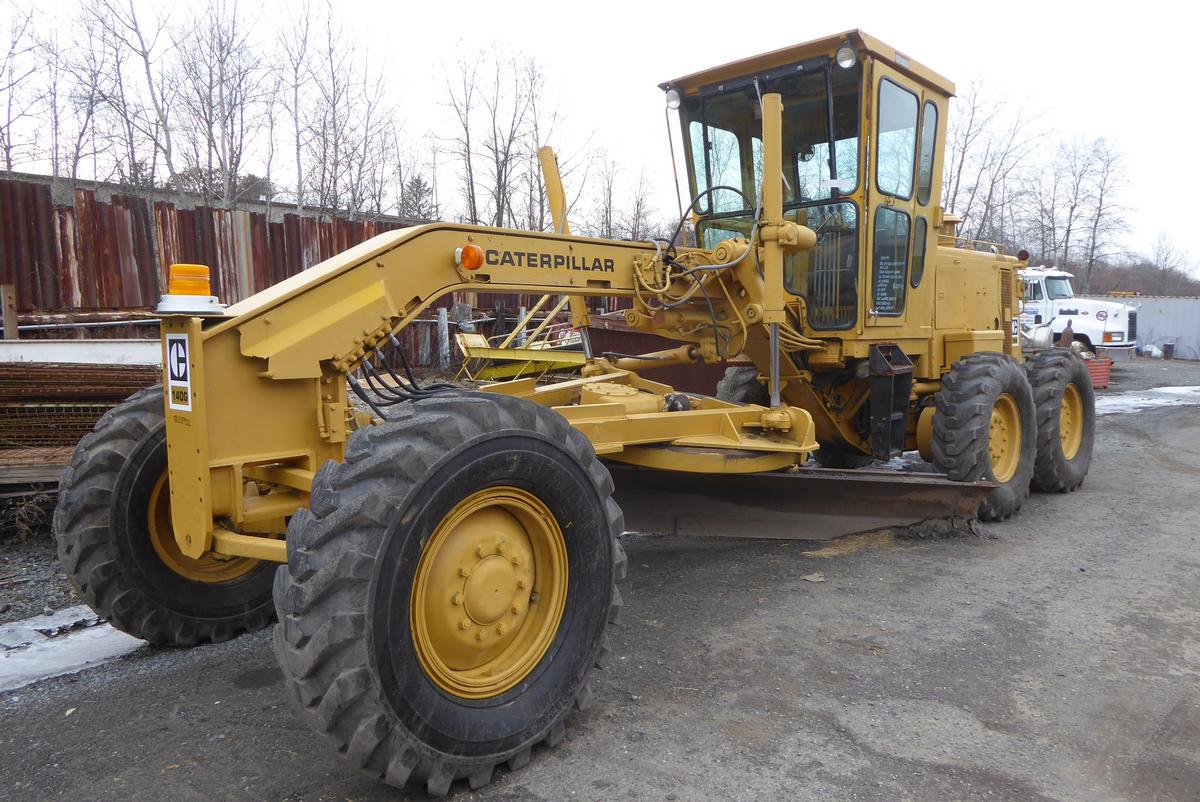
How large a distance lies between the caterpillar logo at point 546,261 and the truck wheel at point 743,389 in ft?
9.68

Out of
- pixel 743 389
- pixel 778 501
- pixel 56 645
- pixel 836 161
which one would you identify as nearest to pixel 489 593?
pixel 56 645

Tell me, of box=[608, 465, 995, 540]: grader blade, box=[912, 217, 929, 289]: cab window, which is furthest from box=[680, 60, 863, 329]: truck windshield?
box=[608, 465, 995, 540]: grader blade

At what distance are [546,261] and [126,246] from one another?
7655 millimetres

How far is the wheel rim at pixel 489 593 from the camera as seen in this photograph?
114 inches

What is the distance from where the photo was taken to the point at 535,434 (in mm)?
3092

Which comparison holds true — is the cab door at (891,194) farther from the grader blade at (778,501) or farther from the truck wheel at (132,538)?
the truck wheel at (132,538)

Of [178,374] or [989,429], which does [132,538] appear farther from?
[989,429]

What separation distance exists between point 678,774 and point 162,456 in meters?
2.59

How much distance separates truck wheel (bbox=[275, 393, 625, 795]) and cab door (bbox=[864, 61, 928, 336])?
3583mm

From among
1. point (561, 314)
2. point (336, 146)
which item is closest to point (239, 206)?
point (336, 146)

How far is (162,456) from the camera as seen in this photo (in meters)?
3.87

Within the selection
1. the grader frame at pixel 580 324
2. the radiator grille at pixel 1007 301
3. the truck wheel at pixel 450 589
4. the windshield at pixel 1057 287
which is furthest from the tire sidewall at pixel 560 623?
the windshield at pixel 1057 287

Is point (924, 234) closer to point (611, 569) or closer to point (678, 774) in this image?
point (611, 569)

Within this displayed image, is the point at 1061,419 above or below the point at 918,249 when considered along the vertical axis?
below
